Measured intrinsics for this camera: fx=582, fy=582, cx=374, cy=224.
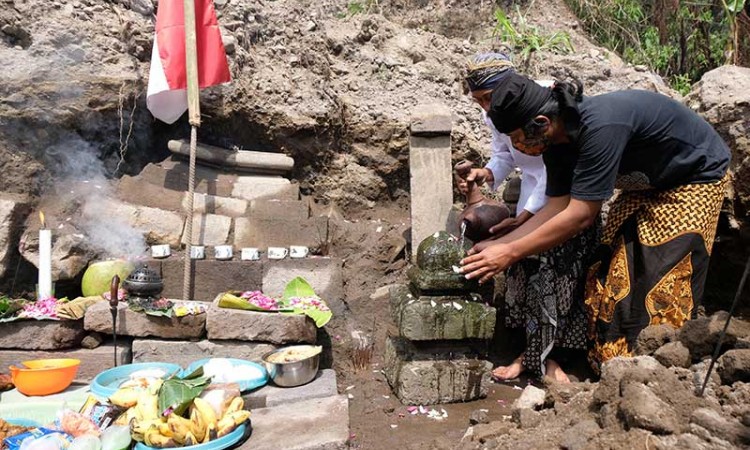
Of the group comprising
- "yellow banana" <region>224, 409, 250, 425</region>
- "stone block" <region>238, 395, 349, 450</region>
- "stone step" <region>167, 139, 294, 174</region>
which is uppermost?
"stone step" <region>167, 139, 294, 174</region>

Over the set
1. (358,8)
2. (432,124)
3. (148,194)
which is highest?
(358,8)

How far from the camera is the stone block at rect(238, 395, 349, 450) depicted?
2.79 metres

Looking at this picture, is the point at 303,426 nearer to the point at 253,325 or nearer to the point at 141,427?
the point at 141,427

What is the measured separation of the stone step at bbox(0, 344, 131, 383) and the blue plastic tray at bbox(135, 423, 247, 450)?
3.81ft

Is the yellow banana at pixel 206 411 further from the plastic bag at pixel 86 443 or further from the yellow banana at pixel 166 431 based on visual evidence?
the plastic bag at pixel 86 443

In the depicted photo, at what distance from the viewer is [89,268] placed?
418cm

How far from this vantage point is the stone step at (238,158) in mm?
5117

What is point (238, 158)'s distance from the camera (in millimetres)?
5227

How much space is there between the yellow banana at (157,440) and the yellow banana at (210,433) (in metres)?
0.14

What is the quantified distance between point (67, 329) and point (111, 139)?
209cm

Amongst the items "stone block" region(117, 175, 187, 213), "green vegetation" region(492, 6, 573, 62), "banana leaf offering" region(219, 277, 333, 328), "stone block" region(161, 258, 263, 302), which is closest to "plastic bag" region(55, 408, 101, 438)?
"banana leaf offering" region(219, 277, 333, 328)

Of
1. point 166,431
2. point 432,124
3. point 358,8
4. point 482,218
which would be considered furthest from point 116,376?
point 358,8

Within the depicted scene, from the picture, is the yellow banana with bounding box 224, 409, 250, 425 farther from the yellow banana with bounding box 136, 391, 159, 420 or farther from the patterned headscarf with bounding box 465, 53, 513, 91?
the patterned headscarf with bounding box 465, 53, 513, 91

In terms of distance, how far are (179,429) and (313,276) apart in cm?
189
